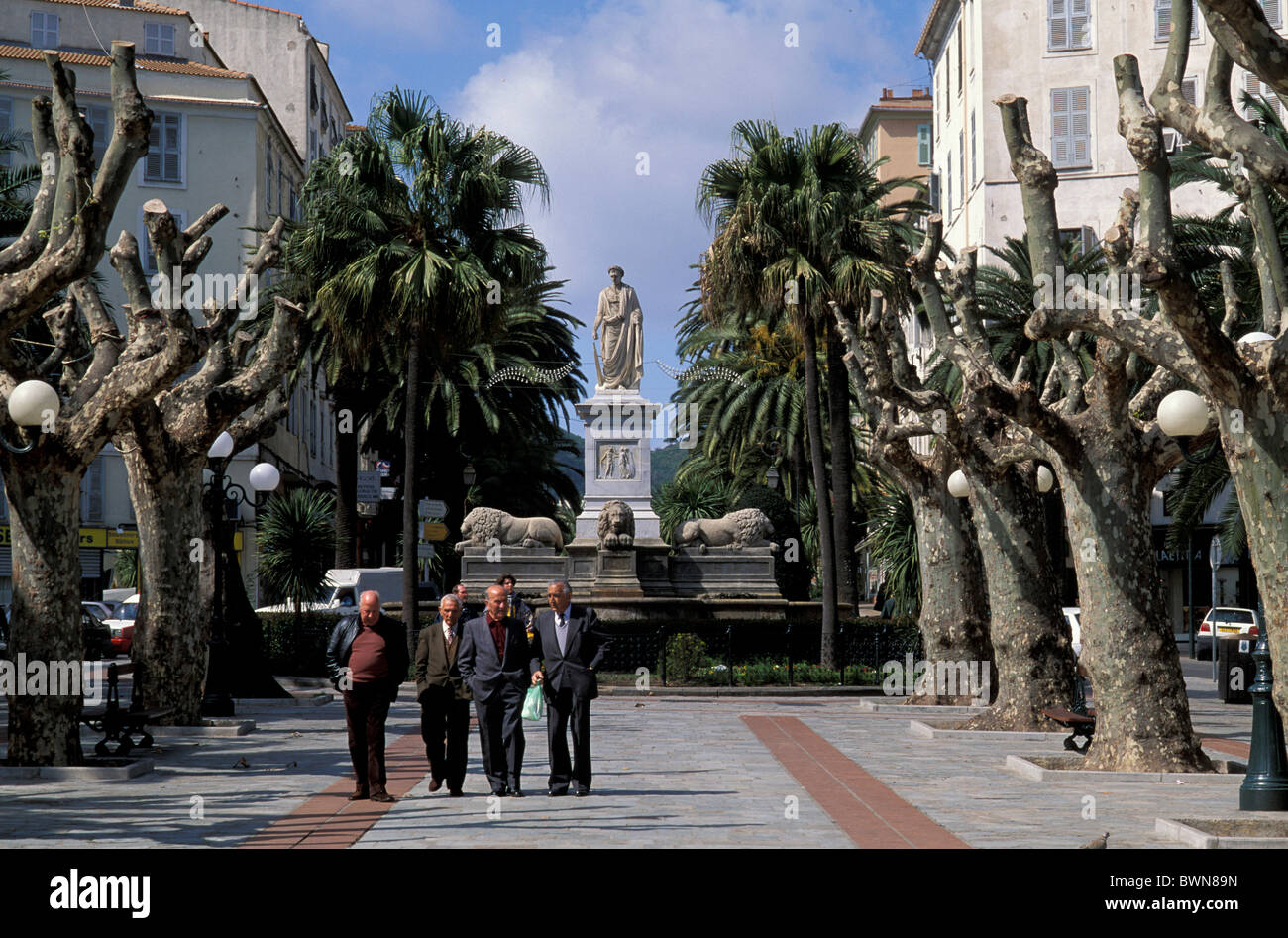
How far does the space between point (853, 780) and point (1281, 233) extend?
1571 cm

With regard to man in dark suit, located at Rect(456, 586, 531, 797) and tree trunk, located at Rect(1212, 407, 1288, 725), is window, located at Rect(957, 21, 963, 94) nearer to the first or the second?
man in dark suit, located at Rect(456, 586, 531, 797)

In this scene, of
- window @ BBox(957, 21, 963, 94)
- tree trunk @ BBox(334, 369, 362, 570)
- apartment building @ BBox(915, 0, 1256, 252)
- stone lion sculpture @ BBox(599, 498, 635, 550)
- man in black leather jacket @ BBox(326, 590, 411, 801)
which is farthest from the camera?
window @ BBox(957, 21, 963, 94)

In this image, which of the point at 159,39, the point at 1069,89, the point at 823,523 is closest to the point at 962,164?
the point at 1069,89

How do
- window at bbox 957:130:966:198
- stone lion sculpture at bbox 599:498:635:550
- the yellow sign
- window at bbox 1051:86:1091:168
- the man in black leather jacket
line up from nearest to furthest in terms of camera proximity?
the man in black leather jacket → stone lion sculpture at bbox 599:498:635:550 → window at bbox 1051:86:1091:168 → the yellow sign → window at bbox 957:130:966:198

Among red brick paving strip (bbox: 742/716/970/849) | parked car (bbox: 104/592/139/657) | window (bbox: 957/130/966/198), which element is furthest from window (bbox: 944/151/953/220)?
red brick paving strip (bbox: 742/716/970/849)

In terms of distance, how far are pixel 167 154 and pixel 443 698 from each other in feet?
139

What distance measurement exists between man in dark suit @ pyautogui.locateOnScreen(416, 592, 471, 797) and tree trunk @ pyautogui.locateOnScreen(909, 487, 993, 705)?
10722mm

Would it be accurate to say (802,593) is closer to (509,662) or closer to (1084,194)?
(1084,194)

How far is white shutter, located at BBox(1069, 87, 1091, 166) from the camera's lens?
46.9m

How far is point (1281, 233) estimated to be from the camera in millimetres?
25109

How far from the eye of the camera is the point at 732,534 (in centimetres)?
3203

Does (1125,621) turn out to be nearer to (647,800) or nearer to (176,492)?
(647,800)
